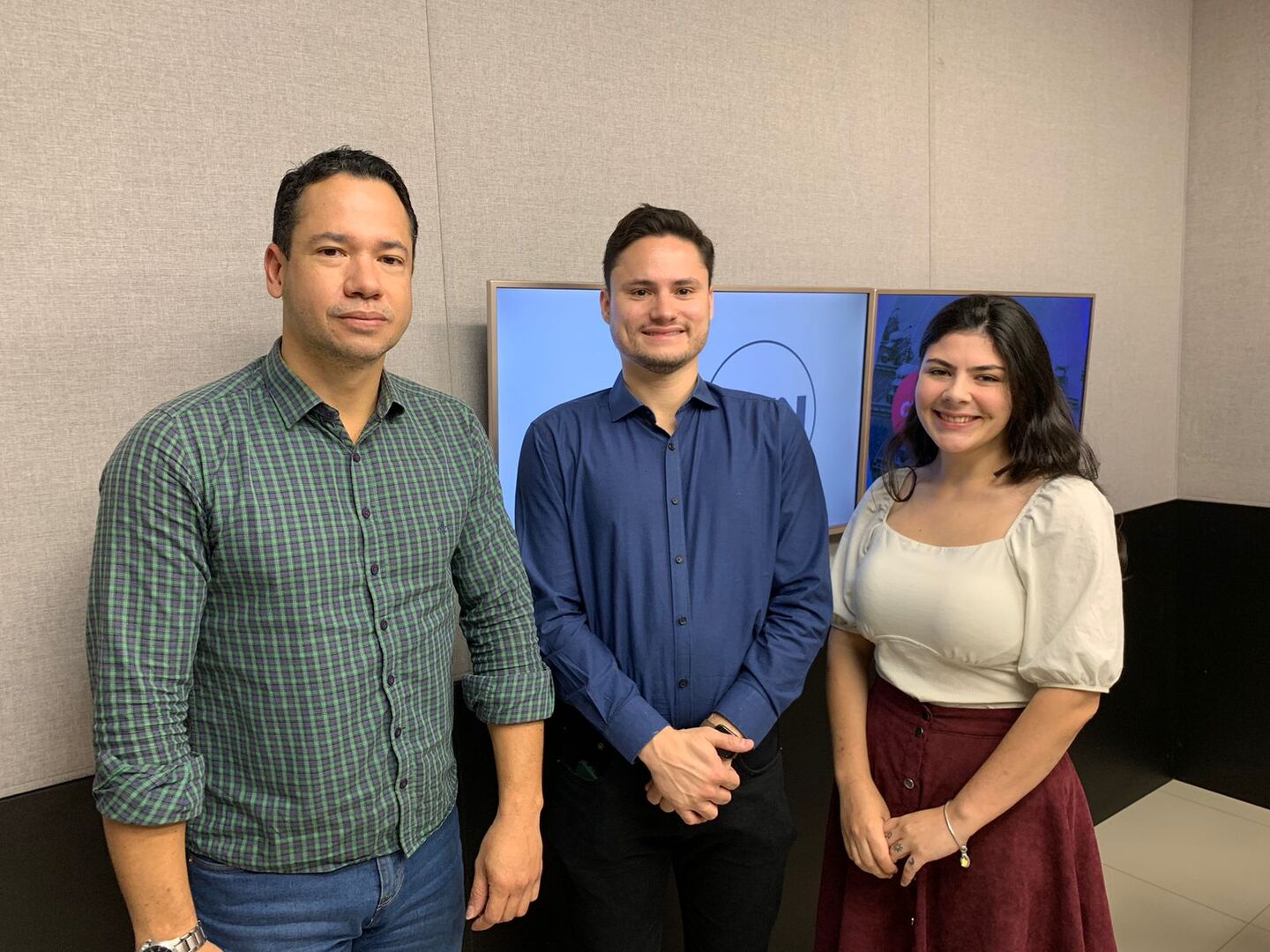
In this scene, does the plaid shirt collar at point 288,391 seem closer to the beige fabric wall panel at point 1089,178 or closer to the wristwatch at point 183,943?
the wristwatch at point 183,943

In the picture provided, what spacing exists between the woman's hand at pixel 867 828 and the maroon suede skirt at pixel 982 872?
0.04 m

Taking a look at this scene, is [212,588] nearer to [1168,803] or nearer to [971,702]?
[971,702]

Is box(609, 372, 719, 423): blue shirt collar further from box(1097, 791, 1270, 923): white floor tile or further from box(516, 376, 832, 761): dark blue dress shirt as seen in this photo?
box(1097, 791, 1270, 923): white floor tile

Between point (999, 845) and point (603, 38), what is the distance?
194 centimetres

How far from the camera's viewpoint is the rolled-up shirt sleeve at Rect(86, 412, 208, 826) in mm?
1251

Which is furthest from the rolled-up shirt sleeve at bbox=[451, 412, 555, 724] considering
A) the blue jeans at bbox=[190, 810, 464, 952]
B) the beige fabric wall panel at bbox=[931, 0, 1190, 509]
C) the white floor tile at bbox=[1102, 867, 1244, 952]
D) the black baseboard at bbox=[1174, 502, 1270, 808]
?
the black baseboard at bbox=[1174, 502, 1270, 808]

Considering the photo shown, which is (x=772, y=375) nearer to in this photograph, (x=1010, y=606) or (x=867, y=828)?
(x=1010, y=606)

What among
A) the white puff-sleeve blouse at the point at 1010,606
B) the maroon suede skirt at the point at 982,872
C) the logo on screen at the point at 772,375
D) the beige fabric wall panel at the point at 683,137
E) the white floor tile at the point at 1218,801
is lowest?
the white floor tile at the point at 1218,801

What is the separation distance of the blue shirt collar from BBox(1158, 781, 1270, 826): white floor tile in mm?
3448

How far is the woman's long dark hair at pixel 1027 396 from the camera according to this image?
1.83 m

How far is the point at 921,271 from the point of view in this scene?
3111 millimetres

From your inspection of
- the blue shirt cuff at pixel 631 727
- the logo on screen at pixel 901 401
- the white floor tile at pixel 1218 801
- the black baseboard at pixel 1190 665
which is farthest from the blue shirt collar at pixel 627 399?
the white floor tile at pixel 1218 801

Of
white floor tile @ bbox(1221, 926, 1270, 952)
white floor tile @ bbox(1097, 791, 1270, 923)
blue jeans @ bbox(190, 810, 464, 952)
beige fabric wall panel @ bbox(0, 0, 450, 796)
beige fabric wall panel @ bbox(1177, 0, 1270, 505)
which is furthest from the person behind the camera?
beige fabric wall panel @ bbox(1177, 0, 1270, 505)

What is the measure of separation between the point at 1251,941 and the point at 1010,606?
2.26 meters
